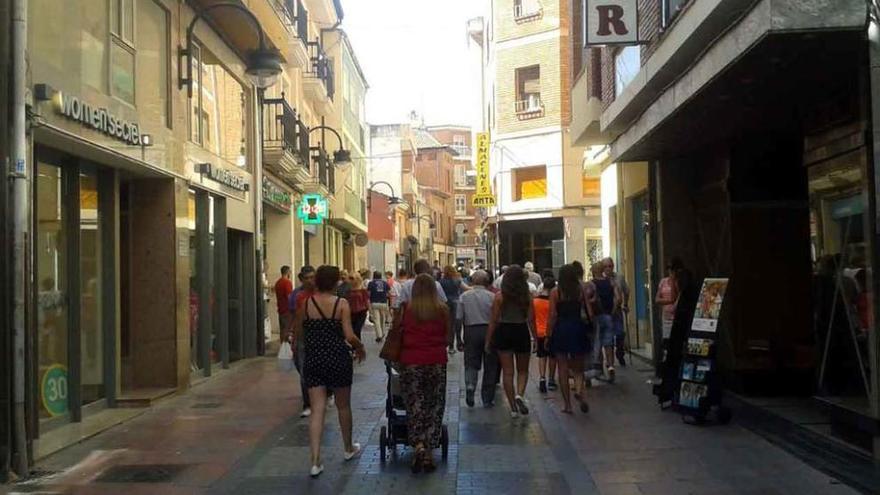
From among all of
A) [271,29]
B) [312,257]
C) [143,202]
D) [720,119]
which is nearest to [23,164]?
[143,202]

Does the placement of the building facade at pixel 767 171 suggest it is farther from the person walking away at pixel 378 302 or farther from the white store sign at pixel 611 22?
the person walking away at pixel 378 302

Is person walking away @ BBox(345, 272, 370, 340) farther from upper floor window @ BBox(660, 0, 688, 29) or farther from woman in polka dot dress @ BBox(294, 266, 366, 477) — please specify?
woman in polka dot dress @ BBox(294, 266, 366, 477)

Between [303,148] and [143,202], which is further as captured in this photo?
[303,148]

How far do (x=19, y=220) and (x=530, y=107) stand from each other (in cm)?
2546

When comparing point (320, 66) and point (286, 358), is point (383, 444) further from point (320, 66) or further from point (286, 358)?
point (320, 66)

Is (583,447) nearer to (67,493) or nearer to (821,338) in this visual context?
(821,338)

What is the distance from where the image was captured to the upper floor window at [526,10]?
102ft

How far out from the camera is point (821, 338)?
29.0ft

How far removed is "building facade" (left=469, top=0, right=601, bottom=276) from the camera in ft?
98.7

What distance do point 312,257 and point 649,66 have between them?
62.2 feet

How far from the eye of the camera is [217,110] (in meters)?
14.7

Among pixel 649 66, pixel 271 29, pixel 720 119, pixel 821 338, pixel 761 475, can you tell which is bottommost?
pixel 761 475

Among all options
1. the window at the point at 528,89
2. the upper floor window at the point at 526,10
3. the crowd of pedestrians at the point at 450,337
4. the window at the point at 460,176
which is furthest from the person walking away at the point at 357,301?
the window at the point at 460,176

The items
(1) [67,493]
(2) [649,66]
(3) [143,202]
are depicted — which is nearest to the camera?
(1) [67,493]
